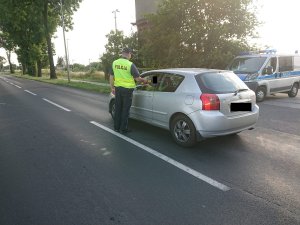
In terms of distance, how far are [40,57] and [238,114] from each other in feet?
147

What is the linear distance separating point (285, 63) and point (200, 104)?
907 cm

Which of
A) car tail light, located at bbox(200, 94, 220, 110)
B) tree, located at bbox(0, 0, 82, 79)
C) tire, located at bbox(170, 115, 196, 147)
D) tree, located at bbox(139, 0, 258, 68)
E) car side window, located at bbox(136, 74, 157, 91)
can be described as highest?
tree, located at bbox(0, 0, 82, 79)

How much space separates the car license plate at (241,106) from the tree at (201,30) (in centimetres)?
1168

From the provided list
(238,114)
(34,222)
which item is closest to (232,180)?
(238,114)

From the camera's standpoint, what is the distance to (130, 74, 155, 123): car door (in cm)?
687

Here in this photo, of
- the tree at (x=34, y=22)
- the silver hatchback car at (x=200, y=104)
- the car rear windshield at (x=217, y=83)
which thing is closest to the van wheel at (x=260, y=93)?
the silver hatchback car at (x=200, y=104)

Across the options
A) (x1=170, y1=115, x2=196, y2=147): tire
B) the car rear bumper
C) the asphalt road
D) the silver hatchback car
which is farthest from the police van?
(x1=170, y1=115, x2=196, y2=147): tire

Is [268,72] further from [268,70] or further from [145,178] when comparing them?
[145,178]

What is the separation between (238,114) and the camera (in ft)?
19.2

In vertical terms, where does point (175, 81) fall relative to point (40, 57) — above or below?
below

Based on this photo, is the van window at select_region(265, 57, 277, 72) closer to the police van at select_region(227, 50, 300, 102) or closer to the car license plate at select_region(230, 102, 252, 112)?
the police van at select_region(227, 50, 300, 102)

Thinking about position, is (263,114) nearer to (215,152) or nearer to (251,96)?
(251,96)

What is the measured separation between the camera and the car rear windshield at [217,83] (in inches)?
225

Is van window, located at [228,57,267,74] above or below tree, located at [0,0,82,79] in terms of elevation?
below
